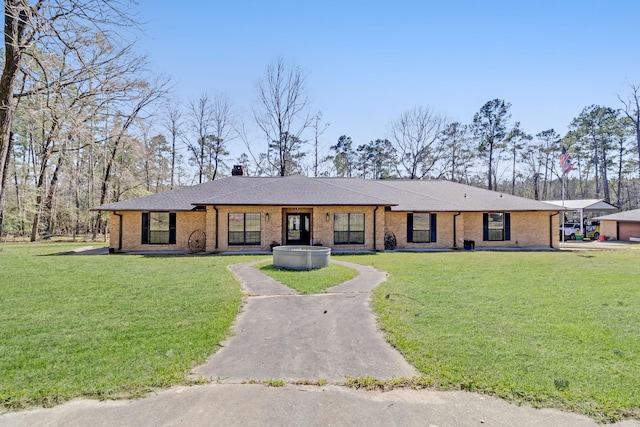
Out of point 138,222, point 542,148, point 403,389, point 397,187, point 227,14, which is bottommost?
point 403,389

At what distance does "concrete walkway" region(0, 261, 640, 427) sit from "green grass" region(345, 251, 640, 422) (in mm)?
261

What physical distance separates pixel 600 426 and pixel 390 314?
3.40 metres

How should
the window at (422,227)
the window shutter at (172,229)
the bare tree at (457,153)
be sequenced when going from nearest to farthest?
the window shutter at (172,229), the window at (422,227), the bare tree at (457,153)

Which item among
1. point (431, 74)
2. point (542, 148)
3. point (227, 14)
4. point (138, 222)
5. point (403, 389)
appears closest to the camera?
point (403, 389)

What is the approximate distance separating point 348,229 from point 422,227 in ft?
14.3

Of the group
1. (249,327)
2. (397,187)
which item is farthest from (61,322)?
(397,187)

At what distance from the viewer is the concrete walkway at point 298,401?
2.84 metres

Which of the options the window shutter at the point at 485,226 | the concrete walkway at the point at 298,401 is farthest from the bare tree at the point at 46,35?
the window shutter at the point at 485,226

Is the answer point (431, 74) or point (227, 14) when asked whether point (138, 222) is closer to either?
point (227, 14)

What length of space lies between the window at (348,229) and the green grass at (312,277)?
5.18 meters

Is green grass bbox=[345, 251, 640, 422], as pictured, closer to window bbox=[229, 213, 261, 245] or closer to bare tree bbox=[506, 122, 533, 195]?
window bbox=[229, 213, 261, 245]

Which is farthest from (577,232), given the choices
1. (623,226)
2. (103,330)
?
(103,330)

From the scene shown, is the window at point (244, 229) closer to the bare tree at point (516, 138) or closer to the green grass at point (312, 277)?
the green grass at point (312, 277)

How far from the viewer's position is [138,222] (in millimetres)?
16547
